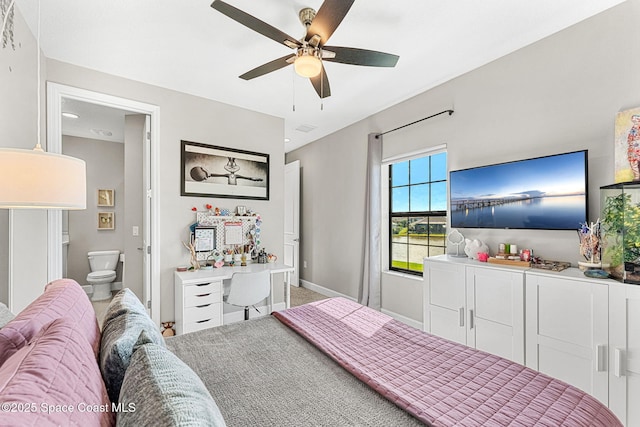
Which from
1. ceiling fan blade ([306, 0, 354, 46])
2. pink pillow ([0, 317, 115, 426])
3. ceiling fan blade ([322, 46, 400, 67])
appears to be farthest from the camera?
ceiling fan blade ([322, 46, 400, 67])

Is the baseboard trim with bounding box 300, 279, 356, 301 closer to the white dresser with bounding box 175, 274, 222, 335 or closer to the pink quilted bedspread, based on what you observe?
the white dresser with bounding box 175, 274, 222, 335

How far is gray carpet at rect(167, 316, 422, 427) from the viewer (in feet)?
3.18

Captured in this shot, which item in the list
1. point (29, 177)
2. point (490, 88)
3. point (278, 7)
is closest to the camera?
point (29, 177)

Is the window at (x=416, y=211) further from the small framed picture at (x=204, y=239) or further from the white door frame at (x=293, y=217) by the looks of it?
the small framed picture at (x=204, y=239)

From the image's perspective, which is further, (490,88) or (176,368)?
(490,88)

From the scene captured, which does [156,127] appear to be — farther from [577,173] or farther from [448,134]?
[577,173]

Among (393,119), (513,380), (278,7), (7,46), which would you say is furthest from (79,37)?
(513,380)

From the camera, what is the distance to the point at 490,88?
8.57 feet

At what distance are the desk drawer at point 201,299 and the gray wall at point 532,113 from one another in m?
2.01

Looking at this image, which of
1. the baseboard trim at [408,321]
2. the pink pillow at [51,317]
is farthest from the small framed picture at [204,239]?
the baseboard trim at [408,321]

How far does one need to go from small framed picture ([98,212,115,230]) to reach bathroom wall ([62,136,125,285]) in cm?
4

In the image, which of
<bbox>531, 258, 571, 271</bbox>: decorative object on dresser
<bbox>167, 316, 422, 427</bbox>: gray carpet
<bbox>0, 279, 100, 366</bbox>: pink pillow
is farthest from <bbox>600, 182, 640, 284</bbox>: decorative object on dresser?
<bbox>0, 279, 100, 366</bbox>: pink pillow

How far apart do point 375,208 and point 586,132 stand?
2.08 meters

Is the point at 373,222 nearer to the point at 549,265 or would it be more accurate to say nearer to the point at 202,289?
the point at 549,265
